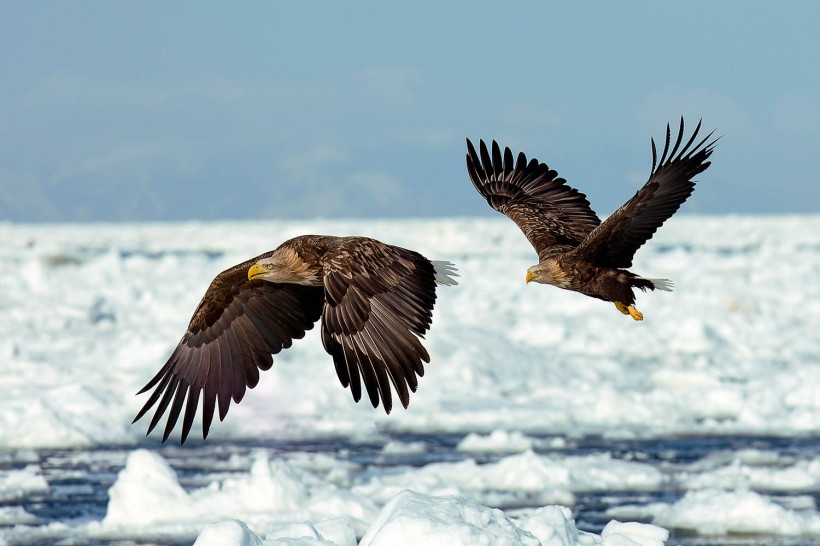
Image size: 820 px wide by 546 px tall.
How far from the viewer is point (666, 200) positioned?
737 centimetres

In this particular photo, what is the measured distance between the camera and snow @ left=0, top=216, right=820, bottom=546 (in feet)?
31.7

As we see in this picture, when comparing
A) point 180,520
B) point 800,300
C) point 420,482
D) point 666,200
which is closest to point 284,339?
point 666,200

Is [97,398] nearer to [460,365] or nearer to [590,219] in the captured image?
[460,365]

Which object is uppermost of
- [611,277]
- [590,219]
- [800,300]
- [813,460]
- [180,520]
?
[800,300]

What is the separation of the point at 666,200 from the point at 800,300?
659 inches

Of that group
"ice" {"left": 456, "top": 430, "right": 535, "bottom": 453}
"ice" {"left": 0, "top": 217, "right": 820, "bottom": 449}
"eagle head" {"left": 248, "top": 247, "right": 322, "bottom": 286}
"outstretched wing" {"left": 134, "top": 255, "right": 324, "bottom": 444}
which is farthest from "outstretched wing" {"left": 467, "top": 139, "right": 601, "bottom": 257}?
"ice" {"left": 0, "top": 217, "right": 820, "bottom": 449}

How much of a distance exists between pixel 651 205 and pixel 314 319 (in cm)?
195

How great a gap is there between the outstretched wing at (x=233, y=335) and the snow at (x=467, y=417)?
79 cm

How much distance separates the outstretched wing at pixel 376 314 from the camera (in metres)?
5.93

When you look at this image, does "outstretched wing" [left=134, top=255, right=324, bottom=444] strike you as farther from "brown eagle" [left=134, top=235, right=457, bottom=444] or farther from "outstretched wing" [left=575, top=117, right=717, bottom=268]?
"outstretched wing" [left=575, top=117, right=717, bottom=268]

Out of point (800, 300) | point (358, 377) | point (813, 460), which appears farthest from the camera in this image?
point (800, 300)

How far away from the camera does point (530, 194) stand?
9203 mm

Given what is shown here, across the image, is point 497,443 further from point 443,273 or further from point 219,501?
point 443,273

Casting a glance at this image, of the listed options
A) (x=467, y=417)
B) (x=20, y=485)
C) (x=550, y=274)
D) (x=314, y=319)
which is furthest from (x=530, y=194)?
(x=467, y=417)
